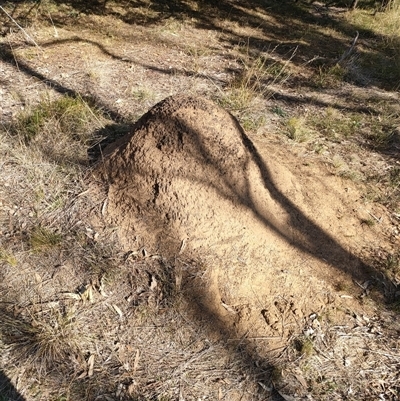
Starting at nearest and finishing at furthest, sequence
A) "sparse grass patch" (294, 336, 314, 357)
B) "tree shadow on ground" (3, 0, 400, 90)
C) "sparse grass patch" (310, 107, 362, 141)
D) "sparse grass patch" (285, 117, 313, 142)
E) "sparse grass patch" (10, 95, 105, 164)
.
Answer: "sparse grass patch" (294, 336, 314, 357) < "sparse grass patch" (10, 95, 105, 164) < "sparse grass patch" (285, 117, 313, 142) < "sparse grass patch" (310, 107, 362, 141) < "tree shadow on ground" (3, 0, 400, 90)

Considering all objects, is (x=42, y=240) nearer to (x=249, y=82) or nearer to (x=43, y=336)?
(x=43, y=336)

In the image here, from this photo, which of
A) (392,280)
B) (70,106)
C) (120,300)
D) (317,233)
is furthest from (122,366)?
(70,106)

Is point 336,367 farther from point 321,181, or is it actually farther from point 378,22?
point 378,22

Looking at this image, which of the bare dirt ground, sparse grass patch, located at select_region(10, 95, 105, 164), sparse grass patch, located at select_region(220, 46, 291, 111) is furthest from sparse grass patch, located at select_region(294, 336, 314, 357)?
sparse grass patch, located at select_region(220, 46, 291, 111)

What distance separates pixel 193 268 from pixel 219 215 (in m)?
0.39

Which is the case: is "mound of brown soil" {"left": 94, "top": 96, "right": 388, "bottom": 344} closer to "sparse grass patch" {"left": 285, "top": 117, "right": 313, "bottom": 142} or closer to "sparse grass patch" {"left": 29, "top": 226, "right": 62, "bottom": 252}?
"sparse grass patch" {"left": 29, "top": 226, "right": 62, "bottom": 252}

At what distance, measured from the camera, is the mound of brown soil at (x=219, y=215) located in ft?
8.17

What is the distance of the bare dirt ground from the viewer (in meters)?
2.13

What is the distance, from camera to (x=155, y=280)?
96.4 inches

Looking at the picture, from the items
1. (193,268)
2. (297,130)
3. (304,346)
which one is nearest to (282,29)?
(297,130)

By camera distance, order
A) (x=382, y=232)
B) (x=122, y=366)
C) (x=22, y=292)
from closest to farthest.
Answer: (x=122, y=366) → (x=22, y=292) → (x=382, y=232)

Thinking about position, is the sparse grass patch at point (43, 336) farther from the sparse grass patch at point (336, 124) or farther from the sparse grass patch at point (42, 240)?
the sparse grass patch at point (336, 124)

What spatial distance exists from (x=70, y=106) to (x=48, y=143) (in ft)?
1.77

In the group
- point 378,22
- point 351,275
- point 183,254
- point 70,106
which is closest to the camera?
point 183,254
